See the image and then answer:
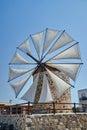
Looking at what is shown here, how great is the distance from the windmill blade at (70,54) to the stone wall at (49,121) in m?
5.78

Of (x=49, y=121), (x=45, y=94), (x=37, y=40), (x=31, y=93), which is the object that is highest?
(x=37, y=40)

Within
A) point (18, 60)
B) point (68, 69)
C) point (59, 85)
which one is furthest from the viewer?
point (18, 60)

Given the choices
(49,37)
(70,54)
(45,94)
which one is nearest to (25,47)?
(49,37)

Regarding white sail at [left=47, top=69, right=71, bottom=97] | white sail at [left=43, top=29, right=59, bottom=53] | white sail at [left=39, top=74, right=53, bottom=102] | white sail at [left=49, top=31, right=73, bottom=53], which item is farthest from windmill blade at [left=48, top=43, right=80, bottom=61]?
white sail at [left=39, top=74, right=53, bottom=102]

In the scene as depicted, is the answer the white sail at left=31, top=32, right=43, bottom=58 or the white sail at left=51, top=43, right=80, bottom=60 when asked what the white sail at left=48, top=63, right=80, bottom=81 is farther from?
the white sail at left=31, top=32, right=43, bottom=58

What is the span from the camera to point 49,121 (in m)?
15.2

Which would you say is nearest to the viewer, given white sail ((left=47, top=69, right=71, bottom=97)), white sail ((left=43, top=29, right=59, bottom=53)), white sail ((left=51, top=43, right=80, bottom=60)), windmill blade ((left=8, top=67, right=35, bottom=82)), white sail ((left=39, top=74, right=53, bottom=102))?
white sail ((left=39, top=74, right=53, bottom=102))

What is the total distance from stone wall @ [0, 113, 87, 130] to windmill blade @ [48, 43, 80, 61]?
19.0 ft

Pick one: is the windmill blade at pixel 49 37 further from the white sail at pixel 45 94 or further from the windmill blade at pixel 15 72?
the white sail at pixel 45 94

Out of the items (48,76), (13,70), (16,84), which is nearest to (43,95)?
(48,76)

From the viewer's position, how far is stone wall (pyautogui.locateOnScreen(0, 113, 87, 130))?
14.7 meters

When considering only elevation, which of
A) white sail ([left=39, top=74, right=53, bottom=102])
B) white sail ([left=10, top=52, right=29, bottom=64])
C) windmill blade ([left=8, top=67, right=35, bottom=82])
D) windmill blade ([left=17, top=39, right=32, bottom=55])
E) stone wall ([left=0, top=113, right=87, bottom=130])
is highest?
windmill blade ([left=17, top=39, right=32, bottom=55])

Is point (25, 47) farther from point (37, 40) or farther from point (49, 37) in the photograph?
point (49, 37)

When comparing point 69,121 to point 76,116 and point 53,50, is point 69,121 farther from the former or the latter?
point 53,50
